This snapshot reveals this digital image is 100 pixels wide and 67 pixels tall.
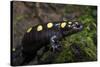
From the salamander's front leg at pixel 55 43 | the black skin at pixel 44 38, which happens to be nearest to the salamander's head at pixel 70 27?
the black skin at pixel 44 38

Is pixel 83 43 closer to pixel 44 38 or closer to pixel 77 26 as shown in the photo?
pixel 77 26

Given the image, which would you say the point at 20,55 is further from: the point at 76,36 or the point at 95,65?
the point at 95,65

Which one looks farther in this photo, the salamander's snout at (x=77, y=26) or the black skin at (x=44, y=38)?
the salamander's snout at (x=77, y=26)

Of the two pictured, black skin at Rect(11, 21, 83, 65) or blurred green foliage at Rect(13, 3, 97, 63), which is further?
blurred green foliage at Rect(13, 3, 97, 63)

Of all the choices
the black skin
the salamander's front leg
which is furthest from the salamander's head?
the salamander's front leg

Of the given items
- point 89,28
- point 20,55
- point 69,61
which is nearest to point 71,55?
point 69,61

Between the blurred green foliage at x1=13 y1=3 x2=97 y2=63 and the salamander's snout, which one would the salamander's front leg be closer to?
the blurred green foliage at x1=13 y1=3 x2=97 y2=63

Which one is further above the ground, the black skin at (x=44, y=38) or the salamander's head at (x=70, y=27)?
the salamander's head at (x=70, y=27)

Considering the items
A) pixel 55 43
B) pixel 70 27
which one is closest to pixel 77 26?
pixel 70 27

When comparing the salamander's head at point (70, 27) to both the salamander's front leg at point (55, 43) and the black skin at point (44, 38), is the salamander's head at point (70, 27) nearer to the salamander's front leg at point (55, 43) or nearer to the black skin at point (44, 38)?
the black skin at point (44, 38)
